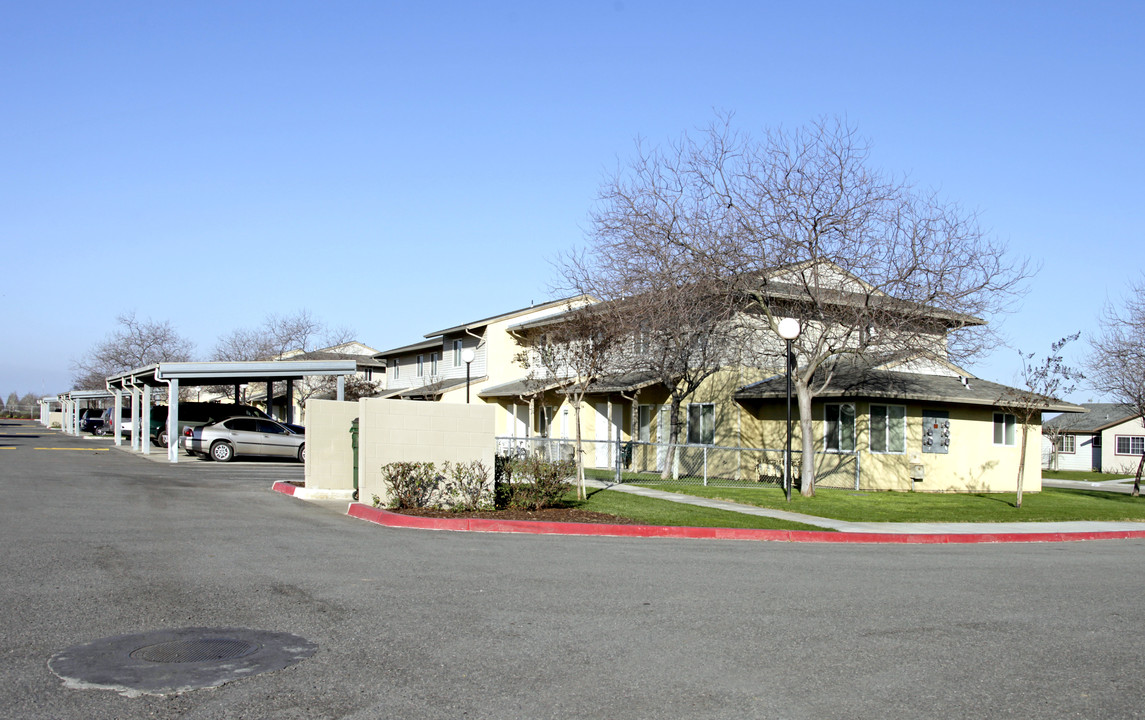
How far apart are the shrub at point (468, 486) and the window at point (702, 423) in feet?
48.3

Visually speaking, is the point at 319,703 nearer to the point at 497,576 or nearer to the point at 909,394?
the point at 497,576

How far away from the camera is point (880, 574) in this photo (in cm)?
1116

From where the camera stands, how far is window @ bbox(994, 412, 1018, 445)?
2944 centimetres

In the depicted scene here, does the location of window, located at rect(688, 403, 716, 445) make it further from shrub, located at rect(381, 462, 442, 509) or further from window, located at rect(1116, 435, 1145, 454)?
window, located at rect(1116, 435, 1145, 454)

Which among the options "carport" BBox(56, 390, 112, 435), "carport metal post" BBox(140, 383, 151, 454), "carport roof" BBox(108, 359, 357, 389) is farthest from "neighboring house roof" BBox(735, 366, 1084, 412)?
"carport" BBox(56, 390, 112, 435)

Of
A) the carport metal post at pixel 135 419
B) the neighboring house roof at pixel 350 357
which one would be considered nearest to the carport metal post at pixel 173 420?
the carport metal post at pixel 135 419

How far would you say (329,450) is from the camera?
19125mm

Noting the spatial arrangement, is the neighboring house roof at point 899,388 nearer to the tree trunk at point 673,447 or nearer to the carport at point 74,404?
the tree trunk at point 673,447

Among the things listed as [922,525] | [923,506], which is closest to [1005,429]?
[923,506]

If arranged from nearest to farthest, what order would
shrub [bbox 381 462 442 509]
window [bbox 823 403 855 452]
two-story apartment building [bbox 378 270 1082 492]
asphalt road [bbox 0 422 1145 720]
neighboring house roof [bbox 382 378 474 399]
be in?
asphalt road [bbox 0 422 1145 720] → shrub [bbox 381 462 442 509] → two-story apartment building [bbox 378 270 1082 492] → window [bbox 823 403 855 452] → neighboring house roof [bbox 382 378 474 399]

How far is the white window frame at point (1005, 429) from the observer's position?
2944 cm

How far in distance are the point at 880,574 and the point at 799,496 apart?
1211 centimetres

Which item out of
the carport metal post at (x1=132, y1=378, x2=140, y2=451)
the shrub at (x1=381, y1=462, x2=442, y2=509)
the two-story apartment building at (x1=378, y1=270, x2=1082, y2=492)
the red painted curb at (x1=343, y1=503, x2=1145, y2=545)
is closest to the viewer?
the red painted curb at (x1=343, y1=503, x2=1145, y2=545)

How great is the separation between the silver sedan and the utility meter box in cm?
1866
